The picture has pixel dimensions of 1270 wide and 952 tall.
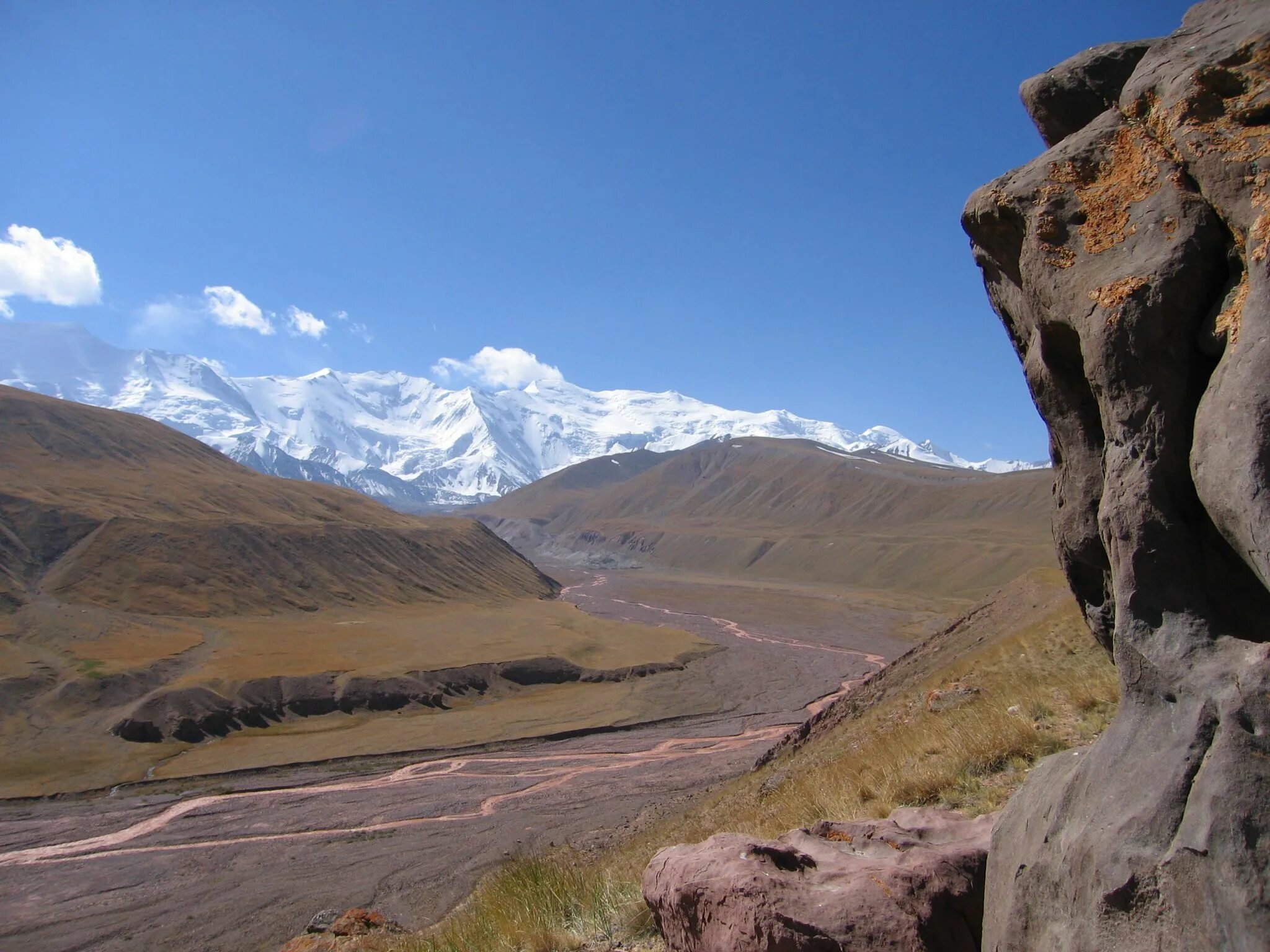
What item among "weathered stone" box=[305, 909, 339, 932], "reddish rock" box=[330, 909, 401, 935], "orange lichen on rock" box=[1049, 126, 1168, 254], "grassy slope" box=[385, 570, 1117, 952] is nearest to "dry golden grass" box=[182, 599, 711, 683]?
"weathered stone" box=[305, 909, 339, 932]

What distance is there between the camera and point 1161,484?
3.84 metres

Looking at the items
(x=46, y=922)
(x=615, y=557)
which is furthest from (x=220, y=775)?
(x=615, y=557)

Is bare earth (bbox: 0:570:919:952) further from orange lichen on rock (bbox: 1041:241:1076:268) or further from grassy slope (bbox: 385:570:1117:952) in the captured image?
orange lichen on rock (bbox: 1041:241:1076:268)

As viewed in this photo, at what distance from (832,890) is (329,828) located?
29.3 m

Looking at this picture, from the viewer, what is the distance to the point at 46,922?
21.1 m

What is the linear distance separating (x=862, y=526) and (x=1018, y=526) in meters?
33.9

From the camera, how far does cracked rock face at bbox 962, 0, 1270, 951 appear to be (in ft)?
10.1

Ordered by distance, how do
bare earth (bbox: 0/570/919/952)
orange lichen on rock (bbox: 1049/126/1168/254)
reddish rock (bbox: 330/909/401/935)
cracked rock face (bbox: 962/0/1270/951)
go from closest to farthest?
cracked rock face (bbox: 962/0/1270/951) → orange lichen on rock (bbox: 1049/126/1168/254) → reddish rock (bbox: 330/909/401/935) → bare earth (bbox: 0/570/919/952)

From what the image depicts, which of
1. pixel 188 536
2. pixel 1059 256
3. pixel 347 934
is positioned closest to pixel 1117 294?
pixel 1059 256

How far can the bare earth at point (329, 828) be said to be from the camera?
20.8m

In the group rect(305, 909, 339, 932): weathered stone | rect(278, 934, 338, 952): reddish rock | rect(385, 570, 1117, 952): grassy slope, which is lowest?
rect(305, 909, 339, 932): weathered stone

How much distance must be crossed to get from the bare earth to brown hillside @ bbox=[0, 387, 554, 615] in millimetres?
36339

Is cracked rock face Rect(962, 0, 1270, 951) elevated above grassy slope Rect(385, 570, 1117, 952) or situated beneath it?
elevated above

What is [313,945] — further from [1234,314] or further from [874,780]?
[1234,314]
